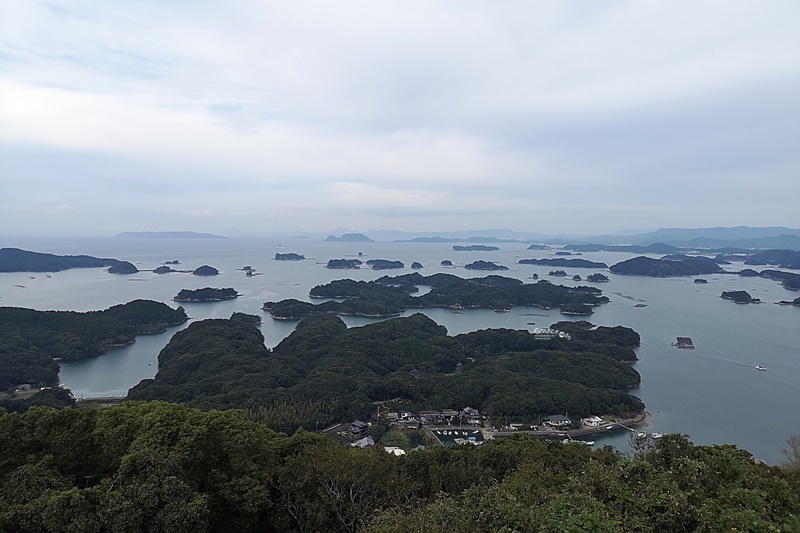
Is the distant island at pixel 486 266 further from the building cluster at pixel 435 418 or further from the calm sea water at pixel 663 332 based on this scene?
the building cluster at pixel 435 418

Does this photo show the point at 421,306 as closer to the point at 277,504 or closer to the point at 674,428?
the point at 674,428

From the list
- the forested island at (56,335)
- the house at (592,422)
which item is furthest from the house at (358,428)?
Answer: the forested island at (56,335)

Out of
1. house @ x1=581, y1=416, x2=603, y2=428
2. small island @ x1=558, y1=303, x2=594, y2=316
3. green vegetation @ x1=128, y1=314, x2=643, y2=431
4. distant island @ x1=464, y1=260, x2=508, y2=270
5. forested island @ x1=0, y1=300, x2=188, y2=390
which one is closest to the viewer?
house @ x1=581, y1=416, x2=603, y2=428

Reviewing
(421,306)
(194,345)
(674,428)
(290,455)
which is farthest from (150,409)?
(421,306)

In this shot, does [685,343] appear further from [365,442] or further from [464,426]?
[365,442]

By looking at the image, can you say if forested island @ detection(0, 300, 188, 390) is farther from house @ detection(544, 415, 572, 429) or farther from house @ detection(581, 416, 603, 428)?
house @ detection(581, 416, 603, 428)

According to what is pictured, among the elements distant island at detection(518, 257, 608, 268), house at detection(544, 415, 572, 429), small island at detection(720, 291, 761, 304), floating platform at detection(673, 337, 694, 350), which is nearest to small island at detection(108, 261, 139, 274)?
house at detection(544, 415, 572, 429)
